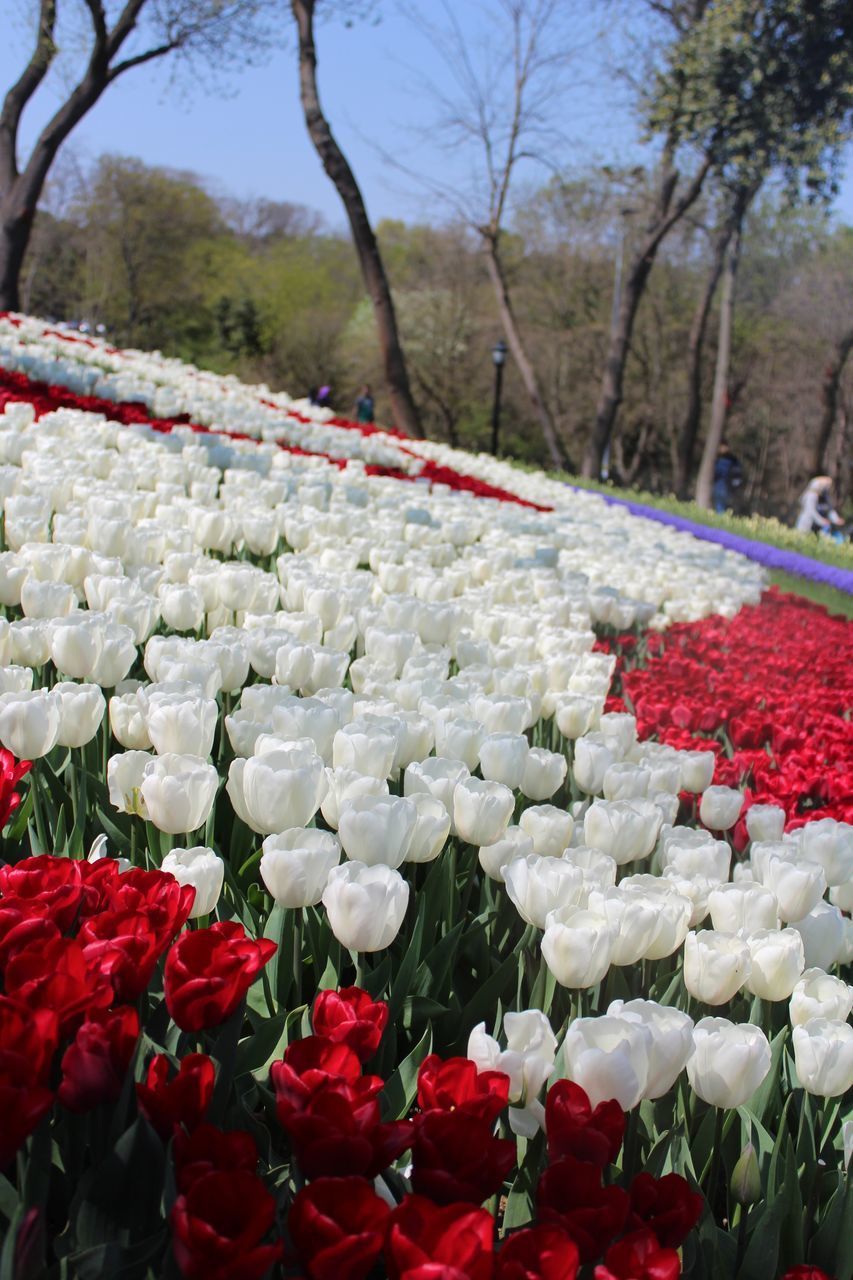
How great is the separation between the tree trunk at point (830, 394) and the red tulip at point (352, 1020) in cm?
2849

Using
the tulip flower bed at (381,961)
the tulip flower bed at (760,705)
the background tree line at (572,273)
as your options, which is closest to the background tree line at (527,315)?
the background tree line at (572,273)

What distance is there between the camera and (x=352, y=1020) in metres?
1.10

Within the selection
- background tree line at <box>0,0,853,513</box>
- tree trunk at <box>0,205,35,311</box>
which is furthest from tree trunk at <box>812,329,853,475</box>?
tree trunk at <box>0,205,35,311</box>

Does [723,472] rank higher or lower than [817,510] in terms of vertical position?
higher

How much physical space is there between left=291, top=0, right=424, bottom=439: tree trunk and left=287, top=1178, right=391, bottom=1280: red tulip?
46.5 feet

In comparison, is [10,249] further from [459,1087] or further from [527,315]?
[527,315]

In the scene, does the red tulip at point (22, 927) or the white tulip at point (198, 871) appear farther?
the white tulip at point (198, 871)

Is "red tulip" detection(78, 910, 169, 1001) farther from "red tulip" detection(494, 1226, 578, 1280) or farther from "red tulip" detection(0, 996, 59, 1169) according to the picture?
"red tulip" detection(494, 1226, 578, 1280)

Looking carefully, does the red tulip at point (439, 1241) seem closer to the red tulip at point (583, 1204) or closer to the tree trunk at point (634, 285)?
the red tulip at point (583, 1204)

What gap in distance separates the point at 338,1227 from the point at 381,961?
2.28 ft

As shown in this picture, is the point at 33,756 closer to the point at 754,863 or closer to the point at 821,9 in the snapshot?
the point at 754,863

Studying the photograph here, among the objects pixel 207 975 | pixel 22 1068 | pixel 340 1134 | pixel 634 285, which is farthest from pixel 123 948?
pixel 634 285

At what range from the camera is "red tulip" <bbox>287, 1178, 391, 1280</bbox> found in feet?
2.70

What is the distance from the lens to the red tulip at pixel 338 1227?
0.82 metres
